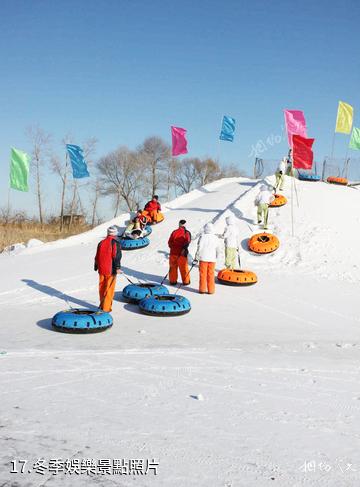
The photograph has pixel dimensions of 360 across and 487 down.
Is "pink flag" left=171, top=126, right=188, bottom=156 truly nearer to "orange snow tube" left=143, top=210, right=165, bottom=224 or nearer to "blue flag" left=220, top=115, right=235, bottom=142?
"blue flag" left=220, top=115, right=235, bottom=142

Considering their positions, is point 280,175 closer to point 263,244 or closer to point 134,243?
point 263,244

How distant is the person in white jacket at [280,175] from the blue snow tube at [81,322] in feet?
44.1

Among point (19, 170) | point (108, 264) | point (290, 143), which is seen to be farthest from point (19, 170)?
point (108, 264)

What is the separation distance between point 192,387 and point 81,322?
2630 millimetres

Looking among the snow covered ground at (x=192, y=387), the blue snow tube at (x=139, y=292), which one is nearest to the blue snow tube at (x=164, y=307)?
the snow covered ground at (x=192, y=387)

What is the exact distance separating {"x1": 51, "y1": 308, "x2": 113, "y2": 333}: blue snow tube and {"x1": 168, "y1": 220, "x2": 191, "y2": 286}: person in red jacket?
3928mm

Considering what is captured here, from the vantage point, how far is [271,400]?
426 centimetres

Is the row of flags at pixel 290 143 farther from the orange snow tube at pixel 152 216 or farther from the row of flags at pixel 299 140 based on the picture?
the orange snow tube at pixel 152 216

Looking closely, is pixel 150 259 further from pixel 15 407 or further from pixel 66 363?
pixel 15 407

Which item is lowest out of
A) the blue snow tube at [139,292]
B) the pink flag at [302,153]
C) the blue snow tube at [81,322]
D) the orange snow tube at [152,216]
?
the blue snow tube at [139,292]

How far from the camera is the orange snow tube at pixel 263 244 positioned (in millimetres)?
13797

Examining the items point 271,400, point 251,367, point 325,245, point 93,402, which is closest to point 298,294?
point 325,245

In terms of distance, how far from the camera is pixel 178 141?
22828 millimetres

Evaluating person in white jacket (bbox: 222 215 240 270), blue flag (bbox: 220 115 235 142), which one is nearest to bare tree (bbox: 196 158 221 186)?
blue flag (bbox: 220 115 235 142)
